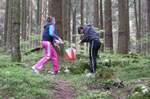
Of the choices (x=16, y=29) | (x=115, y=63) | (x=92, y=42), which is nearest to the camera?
(x=16, y=29)

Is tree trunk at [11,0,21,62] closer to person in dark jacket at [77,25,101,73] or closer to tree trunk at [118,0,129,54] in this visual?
person in dark jacket at [77,25,101,73]

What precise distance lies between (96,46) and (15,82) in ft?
12.1

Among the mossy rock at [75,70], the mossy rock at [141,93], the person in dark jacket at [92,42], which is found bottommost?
the mossy rock at [75,70]

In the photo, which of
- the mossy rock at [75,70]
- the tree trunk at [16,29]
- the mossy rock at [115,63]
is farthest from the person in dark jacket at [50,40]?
the mossy rock at [115,63]

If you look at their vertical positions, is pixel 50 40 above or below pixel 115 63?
above

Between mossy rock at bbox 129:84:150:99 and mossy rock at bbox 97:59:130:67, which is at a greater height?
mossy rock at bbox 129:84:150:99

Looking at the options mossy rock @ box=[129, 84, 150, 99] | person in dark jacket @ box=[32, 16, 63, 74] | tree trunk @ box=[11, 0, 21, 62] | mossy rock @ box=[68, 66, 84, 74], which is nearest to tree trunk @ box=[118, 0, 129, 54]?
mossy rock @ box=[68, 66, 84, 74]

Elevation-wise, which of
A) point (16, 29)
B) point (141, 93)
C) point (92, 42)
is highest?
point (16, 29)

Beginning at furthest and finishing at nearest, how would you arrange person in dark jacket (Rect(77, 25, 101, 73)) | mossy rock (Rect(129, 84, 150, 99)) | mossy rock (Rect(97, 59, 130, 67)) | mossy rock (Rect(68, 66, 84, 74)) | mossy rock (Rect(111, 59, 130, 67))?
mossy rock (Rect(111, 59, 130, 67)) → mossy rock (Rect(97, 59, 130, 67)) → mossy rock (Rect(68, 66, 84, 74)) → person in dark jacket (Rect(77, 25, 101, 73)) → mossy rock (Rect(129, 84, 150, 99))

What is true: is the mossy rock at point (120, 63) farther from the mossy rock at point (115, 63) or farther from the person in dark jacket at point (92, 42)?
the person in dark jacket at point (92, 42)

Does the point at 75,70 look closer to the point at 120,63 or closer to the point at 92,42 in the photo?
the point at 92,42

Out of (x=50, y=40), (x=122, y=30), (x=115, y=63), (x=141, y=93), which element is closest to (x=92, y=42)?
(x=50, y=40)

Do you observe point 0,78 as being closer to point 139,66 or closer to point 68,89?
point 68,89

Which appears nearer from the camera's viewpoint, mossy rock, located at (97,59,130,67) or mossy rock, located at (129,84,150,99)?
mossy rock, located at (129,84,150,99)
